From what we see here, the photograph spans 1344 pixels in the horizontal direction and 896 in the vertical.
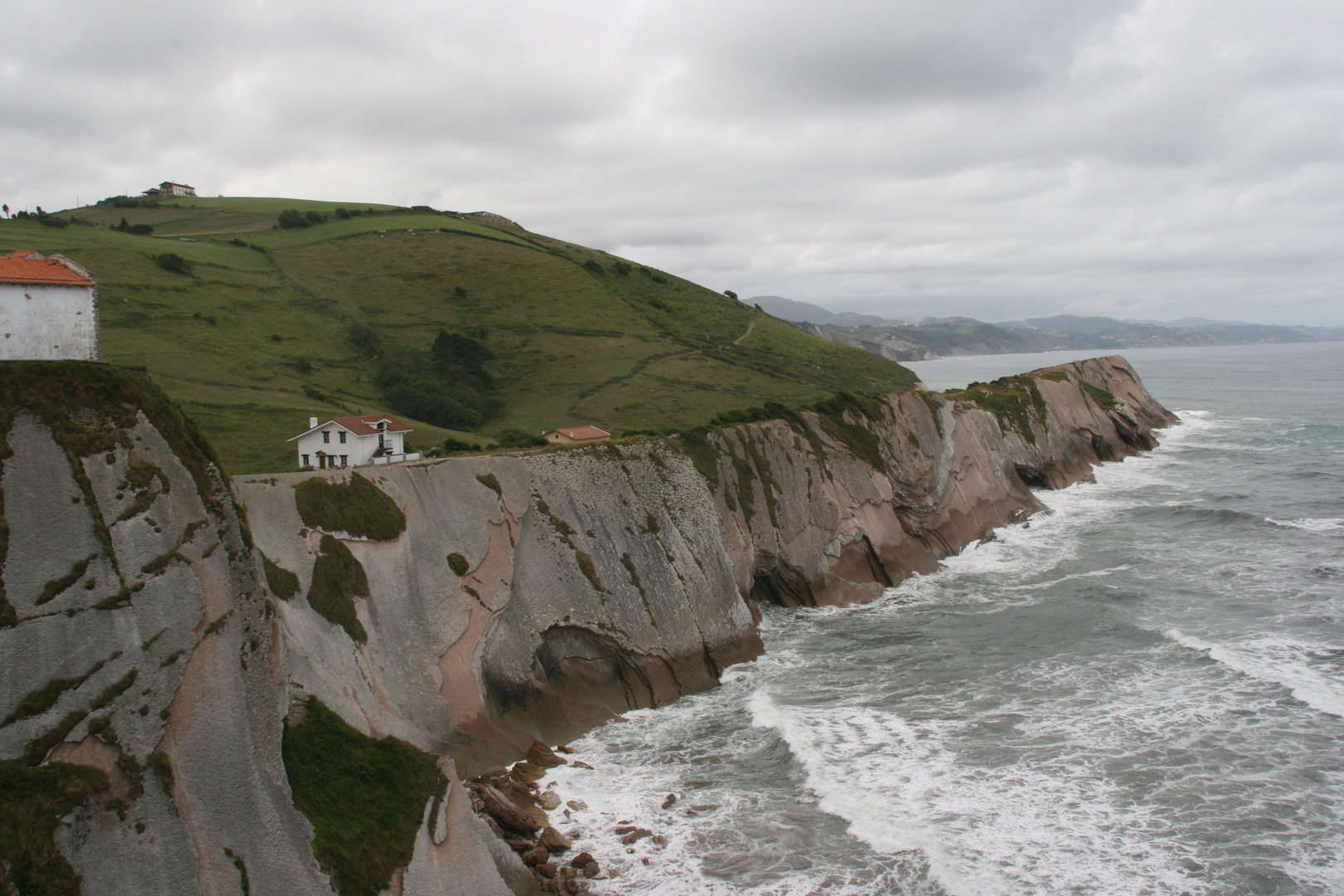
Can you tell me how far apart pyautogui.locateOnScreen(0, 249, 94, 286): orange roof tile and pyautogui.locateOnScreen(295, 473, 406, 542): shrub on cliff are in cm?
661

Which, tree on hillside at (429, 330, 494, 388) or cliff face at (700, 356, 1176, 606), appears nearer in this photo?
cliff face at (700, 356, 1176, 606)

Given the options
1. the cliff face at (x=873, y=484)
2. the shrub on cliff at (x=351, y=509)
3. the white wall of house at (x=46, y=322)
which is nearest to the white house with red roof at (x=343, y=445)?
the shrub on cliff at (x=351, y=509)

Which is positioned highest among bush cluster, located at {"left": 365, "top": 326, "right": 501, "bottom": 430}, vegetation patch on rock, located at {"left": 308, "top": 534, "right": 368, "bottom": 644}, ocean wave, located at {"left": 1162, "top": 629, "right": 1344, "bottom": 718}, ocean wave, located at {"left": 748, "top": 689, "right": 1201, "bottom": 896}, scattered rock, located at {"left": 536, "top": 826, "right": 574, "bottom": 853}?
bush cluster, located at {"left": 365, "top": 326, "right": 501, "bottom": 430}

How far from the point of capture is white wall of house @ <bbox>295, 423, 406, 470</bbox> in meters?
36.6

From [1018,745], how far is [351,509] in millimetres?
17939

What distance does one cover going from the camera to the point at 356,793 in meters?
15.2

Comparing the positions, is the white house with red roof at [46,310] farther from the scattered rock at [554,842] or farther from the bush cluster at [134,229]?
the bush cluster at [134,229]

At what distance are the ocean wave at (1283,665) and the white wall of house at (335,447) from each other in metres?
32.4

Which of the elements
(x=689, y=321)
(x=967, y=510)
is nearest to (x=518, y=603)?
(x=967, y=510)

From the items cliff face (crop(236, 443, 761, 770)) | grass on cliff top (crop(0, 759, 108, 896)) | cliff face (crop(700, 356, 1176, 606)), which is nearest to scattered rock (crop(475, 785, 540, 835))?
cliff face (crop(236, 443, 761, 770))

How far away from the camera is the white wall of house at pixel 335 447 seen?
36562 millimetres

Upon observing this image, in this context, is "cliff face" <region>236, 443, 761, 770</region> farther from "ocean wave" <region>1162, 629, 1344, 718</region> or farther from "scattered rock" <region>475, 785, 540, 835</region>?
"ocean wave" <region>1162, 629, 1344, 718</region>

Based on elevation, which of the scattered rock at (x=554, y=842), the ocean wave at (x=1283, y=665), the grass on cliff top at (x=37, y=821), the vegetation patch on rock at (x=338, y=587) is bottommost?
the scattered rock at (x=554, y=842)

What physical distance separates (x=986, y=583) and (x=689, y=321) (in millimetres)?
60884
